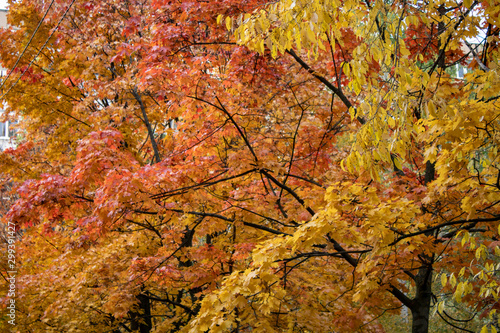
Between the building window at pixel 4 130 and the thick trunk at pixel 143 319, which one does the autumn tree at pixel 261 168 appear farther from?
the building window at pixel 4 130

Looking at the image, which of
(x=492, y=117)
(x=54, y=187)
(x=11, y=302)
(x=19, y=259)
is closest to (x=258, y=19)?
(x=492, y=117)

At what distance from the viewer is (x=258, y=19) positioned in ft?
8.70

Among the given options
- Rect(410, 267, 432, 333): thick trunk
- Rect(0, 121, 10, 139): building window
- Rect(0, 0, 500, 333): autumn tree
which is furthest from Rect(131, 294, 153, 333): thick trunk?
Rect(0, 121, 10, 139): building window

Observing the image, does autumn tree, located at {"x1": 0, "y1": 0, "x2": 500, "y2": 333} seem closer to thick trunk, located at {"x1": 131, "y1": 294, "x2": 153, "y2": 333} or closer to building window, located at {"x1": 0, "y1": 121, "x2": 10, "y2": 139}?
thick trunk, located at {"x1": 131, "y1": 294, "x2": 153, "y2": 333}

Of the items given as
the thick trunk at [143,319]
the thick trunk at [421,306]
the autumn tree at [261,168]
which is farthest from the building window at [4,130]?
the thick trunk at [421,306]

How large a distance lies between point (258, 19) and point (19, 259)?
29.1 ft

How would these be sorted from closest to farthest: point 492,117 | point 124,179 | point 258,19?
point 258,19 → point 492,117 → point 124,179

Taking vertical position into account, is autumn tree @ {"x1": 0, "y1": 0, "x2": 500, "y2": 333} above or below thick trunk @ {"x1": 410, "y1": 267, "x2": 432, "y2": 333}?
above

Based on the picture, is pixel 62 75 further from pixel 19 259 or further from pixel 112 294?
pixel 112 294

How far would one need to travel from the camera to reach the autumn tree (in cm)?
321

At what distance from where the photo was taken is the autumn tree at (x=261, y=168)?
3.21m

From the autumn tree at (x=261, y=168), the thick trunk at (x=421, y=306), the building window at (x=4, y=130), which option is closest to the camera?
the autumn tree at (x=261, y=168)

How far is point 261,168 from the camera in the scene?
521 centimetres

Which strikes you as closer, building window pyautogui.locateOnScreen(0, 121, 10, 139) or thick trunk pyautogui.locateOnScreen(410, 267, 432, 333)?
thick trunk pyautogui.locateOnScreen(410, 267, 432, 333)
